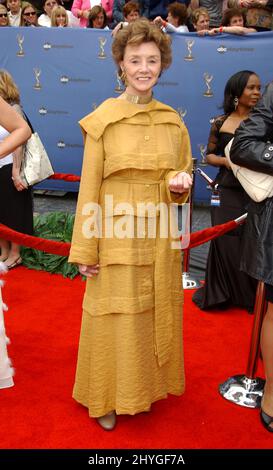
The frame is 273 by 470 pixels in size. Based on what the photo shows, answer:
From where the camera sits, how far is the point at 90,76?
7.21 metres

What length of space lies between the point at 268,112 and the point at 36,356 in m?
2.06

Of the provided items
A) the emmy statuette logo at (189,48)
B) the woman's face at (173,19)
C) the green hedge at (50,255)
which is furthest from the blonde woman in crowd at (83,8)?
the green hedge at (50,255)

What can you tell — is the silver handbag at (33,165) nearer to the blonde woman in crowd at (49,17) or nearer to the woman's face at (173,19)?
the woman's face at (173,19)

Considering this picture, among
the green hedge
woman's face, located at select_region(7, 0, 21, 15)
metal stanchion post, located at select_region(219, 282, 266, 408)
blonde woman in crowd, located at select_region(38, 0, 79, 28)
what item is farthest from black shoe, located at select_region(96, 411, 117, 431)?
woman's face, located at select_region(7, 0, 21, 15)

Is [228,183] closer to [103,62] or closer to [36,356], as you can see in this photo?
[36,356]

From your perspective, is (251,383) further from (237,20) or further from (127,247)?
(237,20)

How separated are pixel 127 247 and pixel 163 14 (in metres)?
6.17

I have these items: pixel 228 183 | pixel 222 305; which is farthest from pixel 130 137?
pixel 222 305

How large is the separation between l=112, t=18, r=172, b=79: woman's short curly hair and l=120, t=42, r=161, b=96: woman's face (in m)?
0.02

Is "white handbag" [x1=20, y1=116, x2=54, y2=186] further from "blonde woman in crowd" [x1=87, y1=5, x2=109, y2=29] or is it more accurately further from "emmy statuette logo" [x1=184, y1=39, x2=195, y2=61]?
"blonde woman in crowd" [x1=87, y1=5, x2=109, y2=29]

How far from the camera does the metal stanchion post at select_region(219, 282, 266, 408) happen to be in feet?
9.67

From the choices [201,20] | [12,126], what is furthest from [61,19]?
[12,126]

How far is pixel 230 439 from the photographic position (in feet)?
8.78
